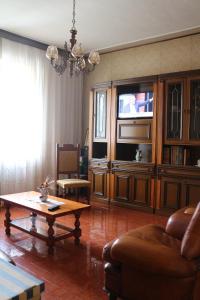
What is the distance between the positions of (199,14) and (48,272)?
3.53 metres

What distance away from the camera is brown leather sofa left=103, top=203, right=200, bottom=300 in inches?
63.9

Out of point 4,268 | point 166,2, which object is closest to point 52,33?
point 166,2

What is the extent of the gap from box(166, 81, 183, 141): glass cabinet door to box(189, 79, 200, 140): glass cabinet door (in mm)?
145

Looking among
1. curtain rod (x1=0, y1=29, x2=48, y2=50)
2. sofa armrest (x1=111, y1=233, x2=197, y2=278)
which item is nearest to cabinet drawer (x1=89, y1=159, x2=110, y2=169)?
curtain rod (x1=0, y1=29, x2=48, y2=50)

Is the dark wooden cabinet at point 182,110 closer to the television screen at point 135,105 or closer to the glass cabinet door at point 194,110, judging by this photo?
the glass cabinet door at point 194,110

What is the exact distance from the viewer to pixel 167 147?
4.23 meters

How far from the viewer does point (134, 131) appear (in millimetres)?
4512

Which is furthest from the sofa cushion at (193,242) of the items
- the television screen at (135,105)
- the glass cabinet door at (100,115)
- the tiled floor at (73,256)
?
the glass cabinet door at (100,115)

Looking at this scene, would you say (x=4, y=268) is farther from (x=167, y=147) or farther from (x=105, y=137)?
(x=105, y=137)

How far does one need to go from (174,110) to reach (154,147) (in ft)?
2.06

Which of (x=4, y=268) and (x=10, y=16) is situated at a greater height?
(x=10, y=16)

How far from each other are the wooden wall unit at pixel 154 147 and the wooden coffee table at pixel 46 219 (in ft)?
5.00

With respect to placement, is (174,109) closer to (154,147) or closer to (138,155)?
(154,147)

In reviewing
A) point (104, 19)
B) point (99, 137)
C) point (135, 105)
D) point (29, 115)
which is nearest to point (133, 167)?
point (99, 137)
